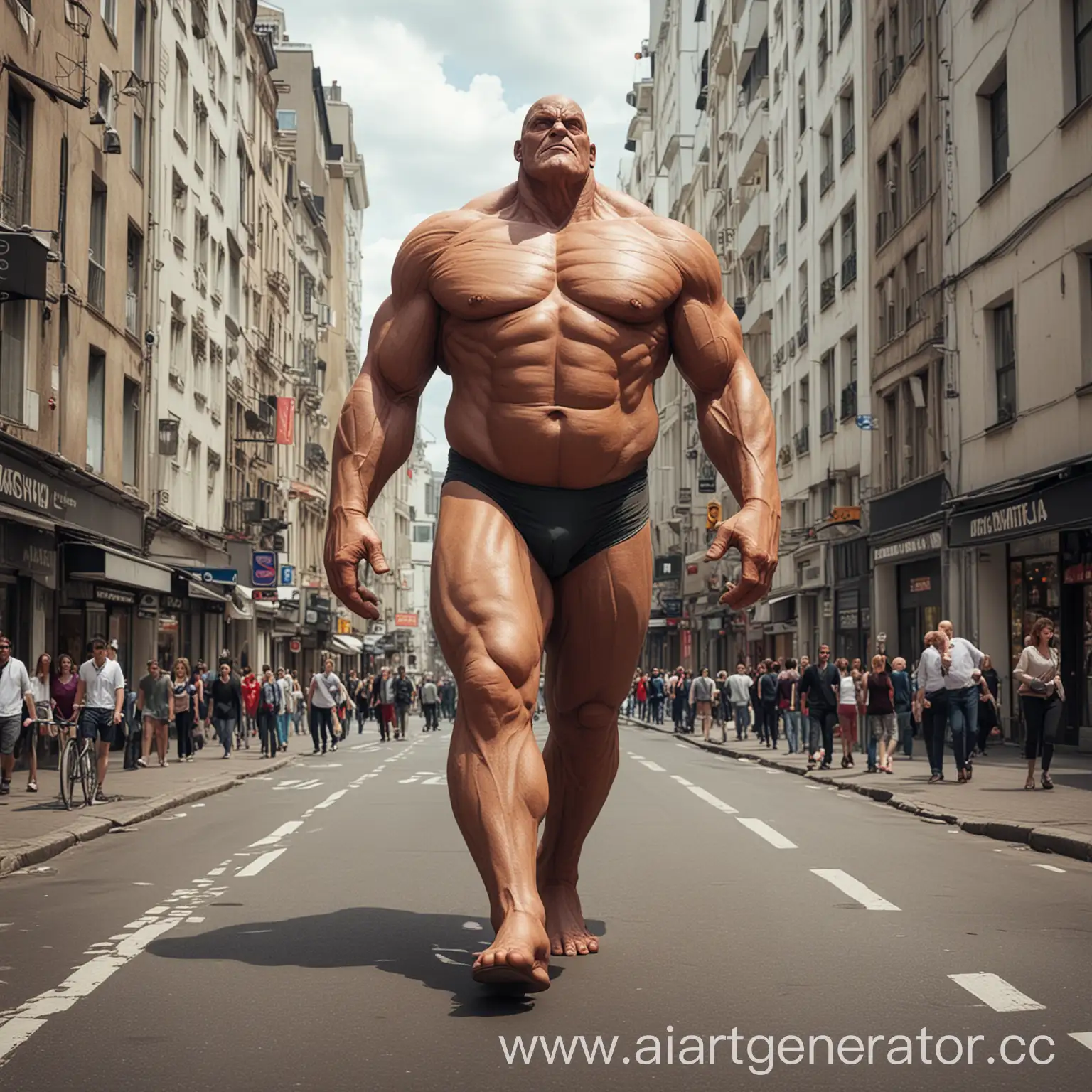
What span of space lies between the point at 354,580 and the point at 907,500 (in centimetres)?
2911

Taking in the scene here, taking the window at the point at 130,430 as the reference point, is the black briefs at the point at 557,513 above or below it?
below

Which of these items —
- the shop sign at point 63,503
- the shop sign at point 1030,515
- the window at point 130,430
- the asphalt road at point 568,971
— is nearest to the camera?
the asphalt road at point 568,971

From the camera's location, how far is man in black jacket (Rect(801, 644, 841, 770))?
76.7 feet

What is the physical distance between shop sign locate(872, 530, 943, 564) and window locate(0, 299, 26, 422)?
1655 centimetres

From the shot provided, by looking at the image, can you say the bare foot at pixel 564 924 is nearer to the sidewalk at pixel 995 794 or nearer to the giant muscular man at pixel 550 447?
the giant muscular man at pixel 550 447

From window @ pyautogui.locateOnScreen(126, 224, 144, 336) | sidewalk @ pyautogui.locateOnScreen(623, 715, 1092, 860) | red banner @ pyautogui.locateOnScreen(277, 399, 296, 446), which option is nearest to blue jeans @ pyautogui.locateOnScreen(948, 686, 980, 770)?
sidewalk @ pyautogui.locateOnScreen(623, 715, 1092, 860)

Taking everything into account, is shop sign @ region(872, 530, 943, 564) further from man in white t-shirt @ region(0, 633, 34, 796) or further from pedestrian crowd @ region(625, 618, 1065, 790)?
man in white t-shirt @ region(0, 633, 34, 796)

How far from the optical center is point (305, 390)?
66.1 m

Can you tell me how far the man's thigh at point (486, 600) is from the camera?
5.27m

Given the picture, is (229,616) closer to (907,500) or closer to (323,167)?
(907,500)

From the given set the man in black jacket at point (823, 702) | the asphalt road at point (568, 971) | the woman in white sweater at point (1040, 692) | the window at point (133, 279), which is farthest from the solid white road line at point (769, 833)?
the window at point (133, 279)

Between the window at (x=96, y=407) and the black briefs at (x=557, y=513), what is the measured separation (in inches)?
949

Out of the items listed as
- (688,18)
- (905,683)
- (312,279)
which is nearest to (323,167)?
(312,279)

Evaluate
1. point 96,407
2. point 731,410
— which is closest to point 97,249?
point 96,407
